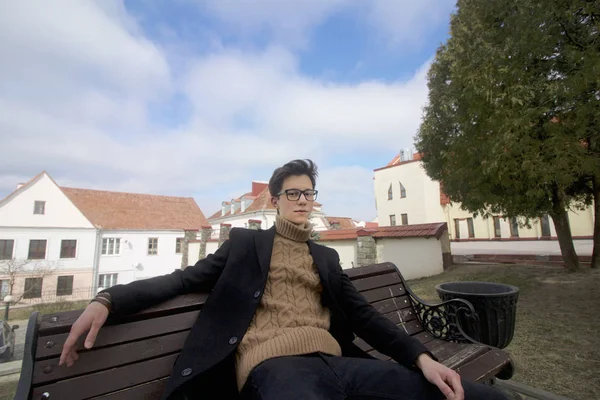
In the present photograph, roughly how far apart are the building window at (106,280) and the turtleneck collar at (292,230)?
2885 cm

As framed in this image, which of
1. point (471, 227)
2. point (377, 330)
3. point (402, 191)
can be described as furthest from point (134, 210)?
point (377, 330)

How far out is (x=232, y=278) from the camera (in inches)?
69.5

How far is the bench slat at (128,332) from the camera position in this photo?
136 centimetres

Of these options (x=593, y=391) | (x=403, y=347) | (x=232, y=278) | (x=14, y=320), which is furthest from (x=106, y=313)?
(x=14, y=320)

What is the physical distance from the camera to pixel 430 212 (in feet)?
82.3

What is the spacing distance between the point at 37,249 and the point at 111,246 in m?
4.88

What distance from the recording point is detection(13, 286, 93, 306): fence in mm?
22391

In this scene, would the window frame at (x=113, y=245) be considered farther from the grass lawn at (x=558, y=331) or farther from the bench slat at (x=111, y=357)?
the bench slat at (x=111, y=357)

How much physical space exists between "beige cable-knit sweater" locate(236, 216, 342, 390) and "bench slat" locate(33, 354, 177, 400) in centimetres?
40

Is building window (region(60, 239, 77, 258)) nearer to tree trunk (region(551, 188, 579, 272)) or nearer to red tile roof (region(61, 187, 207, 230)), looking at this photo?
red tile roof (region(61, 187, 207, 230))

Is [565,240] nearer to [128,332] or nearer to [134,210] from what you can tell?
[128,332]

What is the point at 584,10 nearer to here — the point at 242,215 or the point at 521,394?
the point at 521,394

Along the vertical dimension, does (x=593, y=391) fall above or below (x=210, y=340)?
below

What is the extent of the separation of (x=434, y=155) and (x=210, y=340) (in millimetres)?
9777
